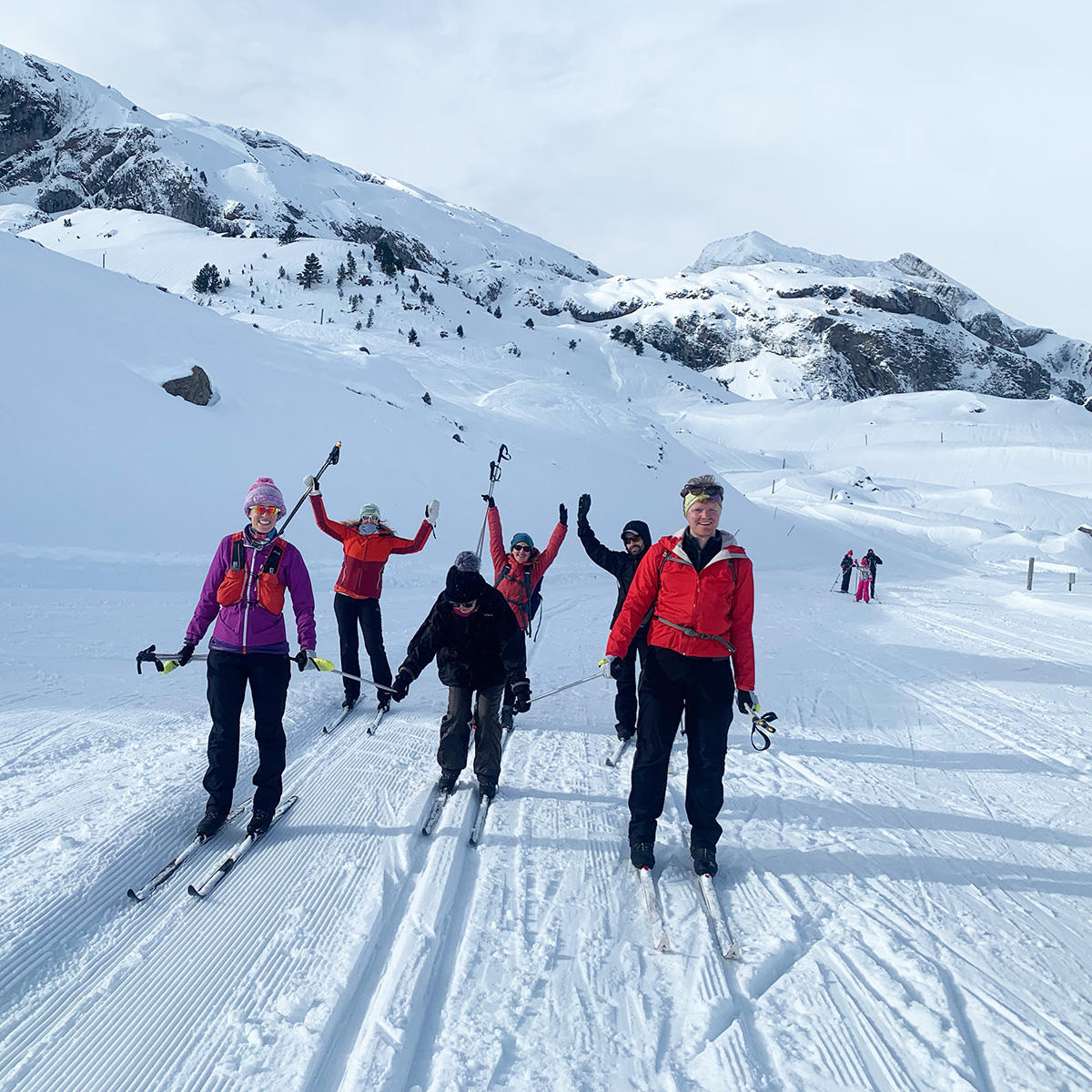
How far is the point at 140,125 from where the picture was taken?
107812mm

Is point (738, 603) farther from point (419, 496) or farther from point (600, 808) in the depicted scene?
point (419, 496)

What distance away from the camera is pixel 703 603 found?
3.31 metres

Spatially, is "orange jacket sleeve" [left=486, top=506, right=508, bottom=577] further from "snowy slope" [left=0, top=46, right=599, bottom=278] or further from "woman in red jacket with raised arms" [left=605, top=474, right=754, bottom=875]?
"snowy slope" [left=0, top=46, right=599, bottom=278]

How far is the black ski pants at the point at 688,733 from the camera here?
3377 millimetres

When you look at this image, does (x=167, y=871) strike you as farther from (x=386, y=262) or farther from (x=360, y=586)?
(x=386, y=262)

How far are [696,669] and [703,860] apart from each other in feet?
3.17

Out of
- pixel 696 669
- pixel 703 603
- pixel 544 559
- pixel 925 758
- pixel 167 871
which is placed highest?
pixel 703 603

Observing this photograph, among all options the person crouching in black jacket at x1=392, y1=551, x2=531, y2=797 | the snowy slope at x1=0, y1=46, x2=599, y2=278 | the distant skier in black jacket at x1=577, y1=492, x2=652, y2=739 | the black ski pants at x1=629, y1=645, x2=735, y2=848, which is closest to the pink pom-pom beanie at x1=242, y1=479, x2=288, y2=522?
the person crouching in black jacket at x1=392, y1=551, x2=531, y2=797

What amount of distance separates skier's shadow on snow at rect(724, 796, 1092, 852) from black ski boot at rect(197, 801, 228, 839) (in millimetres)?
3053

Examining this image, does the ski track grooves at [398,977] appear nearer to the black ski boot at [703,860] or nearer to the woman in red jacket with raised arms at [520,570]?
the black ski boot at [703,860]

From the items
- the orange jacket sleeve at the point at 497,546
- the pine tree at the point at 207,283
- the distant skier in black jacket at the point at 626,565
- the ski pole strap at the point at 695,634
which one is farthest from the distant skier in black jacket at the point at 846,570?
the pine tree at the point at 207,283

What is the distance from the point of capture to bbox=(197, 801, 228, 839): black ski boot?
11.6 ft

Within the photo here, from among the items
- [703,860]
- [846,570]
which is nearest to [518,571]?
[703,860]

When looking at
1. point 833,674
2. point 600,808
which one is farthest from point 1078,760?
point 600,808
